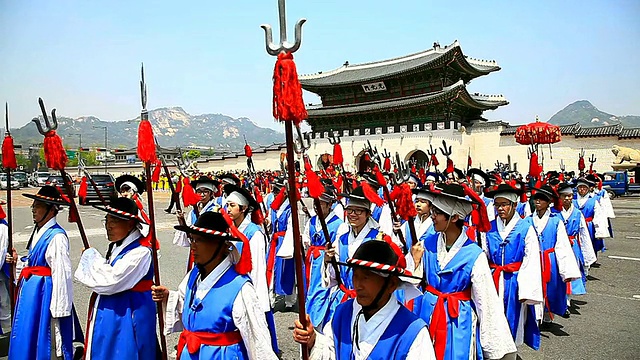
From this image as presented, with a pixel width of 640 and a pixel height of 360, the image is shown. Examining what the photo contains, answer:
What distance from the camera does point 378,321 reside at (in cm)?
246

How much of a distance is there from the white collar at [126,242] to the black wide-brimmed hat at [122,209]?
0.42ft

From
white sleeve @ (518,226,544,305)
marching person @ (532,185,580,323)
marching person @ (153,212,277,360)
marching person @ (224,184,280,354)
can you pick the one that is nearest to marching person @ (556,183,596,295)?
marching person @ (532,185,580,323)

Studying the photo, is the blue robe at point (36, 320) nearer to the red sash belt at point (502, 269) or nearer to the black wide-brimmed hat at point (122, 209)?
the black wide-brimmed hat at point (122, 209)

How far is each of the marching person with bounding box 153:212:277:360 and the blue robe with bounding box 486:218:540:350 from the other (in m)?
3.21

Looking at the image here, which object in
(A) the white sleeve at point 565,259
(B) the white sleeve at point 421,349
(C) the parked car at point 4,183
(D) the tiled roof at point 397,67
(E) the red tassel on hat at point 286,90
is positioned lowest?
(C) the parked car at point 4,183

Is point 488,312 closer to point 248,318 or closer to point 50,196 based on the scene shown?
point 248,318

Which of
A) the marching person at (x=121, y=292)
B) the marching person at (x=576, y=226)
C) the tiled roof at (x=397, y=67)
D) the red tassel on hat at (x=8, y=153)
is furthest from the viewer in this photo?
the tiled roof at (x=397, y=67)

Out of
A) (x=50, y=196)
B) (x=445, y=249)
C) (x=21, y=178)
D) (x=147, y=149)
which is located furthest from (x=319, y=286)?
(x=21, y=178)

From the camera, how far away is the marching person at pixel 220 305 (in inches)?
117

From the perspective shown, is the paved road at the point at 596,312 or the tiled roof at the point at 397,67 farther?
the tiled roof at the point at 397,67

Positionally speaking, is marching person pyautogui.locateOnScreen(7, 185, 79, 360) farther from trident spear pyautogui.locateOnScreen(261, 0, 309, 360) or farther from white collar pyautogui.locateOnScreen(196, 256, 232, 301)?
trident spear pyautogui.locateOnScreen(261, 0, 309, 360)

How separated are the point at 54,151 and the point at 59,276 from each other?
3.76ft

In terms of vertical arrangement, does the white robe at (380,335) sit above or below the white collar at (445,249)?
below

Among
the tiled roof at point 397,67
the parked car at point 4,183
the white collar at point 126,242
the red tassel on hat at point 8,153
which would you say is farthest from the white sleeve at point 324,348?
the parked car at point 4,183
